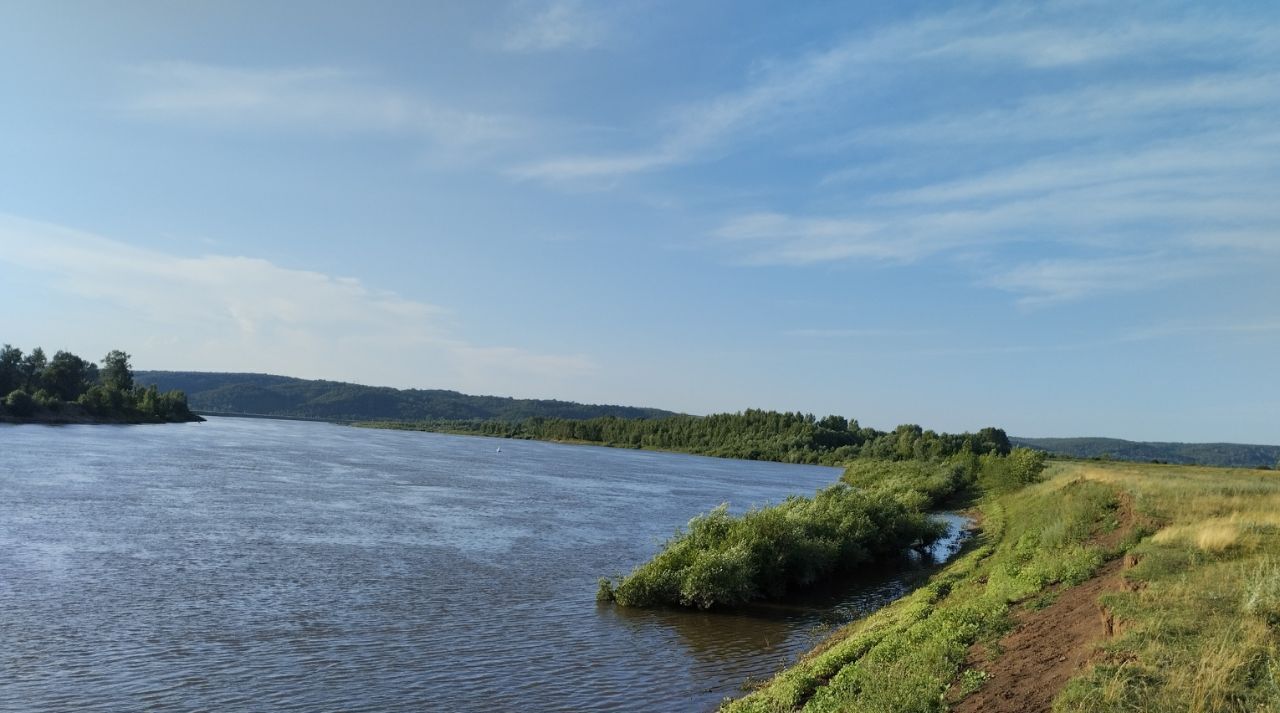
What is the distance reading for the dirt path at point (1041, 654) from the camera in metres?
13.8

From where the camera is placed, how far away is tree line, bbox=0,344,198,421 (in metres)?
137

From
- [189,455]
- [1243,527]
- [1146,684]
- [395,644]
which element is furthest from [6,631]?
[189,455]

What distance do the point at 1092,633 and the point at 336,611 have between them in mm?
24189

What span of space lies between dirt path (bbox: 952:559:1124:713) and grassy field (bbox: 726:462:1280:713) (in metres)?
0.05

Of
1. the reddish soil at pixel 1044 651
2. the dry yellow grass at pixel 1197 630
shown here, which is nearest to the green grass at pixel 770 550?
the reddish soil at pixel 1044 651

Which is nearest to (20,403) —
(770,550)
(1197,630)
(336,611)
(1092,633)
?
(336,611)

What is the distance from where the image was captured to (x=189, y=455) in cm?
9206

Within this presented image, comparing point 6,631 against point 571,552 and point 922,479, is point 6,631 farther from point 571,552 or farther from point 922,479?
point 922,479

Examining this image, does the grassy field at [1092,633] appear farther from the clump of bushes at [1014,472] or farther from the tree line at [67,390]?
the tree line at [67,390]

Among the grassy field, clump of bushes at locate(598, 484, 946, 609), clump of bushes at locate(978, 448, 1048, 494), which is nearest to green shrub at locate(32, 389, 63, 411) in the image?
clump of bushes at locate(598, 484, 946, 609)

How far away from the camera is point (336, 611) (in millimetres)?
28875

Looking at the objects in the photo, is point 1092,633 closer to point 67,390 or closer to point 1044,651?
point 1044,651

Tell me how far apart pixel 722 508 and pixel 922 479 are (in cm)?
5616

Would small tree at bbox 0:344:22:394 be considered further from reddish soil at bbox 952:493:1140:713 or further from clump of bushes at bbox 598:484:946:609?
reddish soil at bbox 952:493:1140:713
